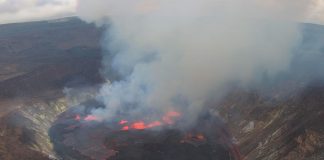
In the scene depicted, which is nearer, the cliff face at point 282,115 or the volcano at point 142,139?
the cliff face at point 282,115

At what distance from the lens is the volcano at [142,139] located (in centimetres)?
11819

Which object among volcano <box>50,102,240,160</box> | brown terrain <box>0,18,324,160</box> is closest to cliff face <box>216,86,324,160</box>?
brown terrain <box>0,18,324,160</box>

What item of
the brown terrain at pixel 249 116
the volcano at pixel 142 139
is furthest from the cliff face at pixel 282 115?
the volcano at pixel 142 139

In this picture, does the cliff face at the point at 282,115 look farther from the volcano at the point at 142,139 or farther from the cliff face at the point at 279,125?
the volcano at the point at 142,139

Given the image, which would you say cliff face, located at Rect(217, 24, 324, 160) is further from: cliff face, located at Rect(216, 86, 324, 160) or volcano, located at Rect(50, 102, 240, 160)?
volcano, located at Rect(50, 102, 240, 160)

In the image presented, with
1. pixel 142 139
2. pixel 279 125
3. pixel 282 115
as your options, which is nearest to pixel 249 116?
pixel 282 115

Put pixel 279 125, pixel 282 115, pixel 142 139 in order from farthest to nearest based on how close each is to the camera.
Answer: pixel 142 139
pixel 282 115
pixel 279 125

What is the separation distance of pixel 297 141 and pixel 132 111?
259 ft

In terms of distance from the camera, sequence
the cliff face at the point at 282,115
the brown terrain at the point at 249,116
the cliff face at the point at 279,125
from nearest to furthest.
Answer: the cliff face at the point at 279,125, the cliff face at the point at 282,115, the brown terrain at the point at 249,116

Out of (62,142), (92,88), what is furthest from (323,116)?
(92,88)

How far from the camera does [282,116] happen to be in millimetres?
119375

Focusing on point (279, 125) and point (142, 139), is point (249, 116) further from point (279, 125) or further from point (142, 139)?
point (142, 139)

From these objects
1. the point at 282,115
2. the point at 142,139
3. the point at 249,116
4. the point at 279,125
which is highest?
the point at 142,139

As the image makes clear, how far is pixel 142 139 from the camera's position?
132 metres
